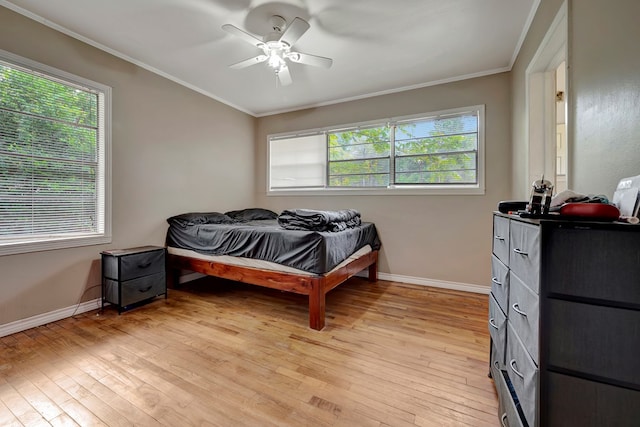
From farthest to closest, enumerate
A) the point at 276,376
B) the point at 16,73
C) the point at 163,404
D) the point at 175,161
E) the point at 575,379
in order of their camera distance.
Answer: the point at 175,161 → the point at 16,73 → the point at 276,376 → the point at 163,404 → the point at 575,379

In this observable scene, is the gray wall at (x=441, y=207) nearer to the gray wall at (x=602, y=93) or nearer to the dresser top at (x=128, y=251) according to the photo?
the gray wall at (x=602, y=93)

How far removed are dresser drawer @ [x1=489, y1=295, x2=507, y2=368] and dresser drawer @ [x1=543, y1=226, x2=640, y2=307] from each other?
548 millimetres

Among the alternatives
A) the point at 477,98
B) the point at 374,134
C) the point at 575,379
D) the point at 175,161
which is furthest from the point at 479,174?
the point at 175,161

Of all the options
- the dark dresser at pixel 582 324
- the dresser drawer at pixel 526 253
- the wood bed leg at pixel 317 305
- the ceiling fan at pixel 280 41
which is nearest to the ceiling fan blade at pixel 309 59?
the ceiling fan at pixel 280 41

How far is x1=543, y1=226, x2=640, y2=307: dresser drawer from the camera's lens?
0.75 m

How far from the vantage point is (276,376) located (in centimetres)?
173

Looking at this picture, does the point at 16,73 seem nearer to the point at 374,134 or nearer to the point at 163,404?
the point at 163,404

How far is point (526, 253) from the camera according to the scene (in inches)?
38.9

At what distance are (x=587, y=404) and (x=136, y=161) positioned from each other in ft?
12.7

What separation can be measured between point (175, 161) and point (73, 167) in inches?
42.0

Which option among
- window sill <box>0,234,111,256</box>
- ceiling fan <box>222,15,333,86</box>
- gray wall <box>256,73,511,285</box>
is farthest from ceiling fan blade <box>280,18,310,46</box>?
window sill <box>0,234,111,256</box>

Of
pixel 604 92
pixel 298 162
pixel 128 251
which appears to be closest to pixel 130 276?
pixel 128 251

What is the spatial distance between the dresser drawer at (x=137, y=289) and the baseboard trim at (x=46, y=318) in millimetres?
221

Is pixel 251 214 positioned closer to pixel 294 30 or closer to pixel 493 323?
pixel 294 30
